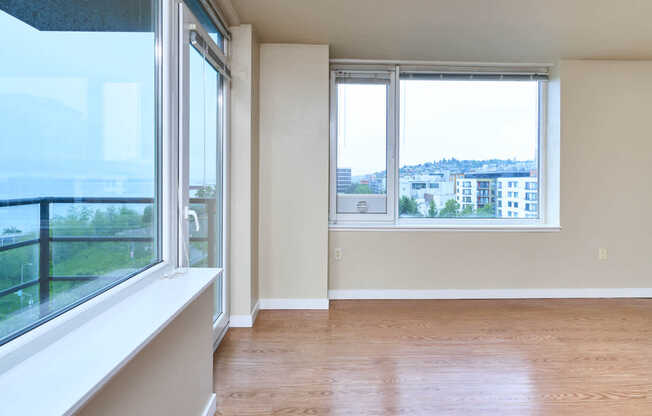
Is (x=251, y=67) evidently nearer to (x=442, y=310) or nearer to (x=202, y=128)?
(x=202, y=128)

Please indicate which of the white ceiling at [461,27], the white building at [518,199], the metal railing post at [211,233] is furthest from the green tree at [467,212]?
the metal railing post at [211,233]

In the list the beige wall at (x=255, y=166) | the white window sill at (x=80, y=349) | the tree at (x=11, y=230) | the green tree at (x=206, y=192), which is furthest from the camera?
the beige wall at (x=255, y=166)

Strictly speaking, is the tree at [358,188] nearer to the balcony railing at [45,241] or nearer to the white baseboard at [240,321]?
the white baseboard at [240,321]

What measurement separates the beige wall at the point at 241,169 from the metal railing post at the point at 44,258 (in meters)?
1.88

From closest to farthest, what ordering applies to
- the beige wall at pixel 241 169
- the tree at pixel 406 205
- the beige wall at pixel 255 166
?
the beige wall at pixel 241 169, the beige wall at pixel 255 166, the tree at pixel 406 205

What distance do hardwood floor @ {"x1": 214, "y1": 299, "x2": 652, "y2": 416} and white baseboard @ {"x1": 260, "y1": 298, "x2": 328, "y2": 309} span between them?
95mm

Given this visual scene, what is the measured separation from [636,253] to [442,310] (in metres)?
2.17

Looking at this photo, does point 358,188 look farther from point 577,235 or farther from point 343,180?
point 577,235

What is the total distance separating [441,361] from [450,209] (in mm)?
1888

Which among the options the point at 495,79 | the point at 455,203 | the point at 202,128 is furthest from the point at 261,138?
the point at 495,79

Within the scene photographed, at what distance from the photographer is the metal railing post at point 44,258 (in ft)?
3.20

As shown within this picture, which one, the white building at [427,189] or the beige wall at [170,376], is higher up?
the white building at [427,189]

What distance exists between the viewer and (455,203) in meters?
3.83

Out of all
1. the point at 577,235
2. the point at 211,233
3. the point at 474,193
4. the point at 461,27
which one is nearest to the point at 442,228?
the point at 474,193
